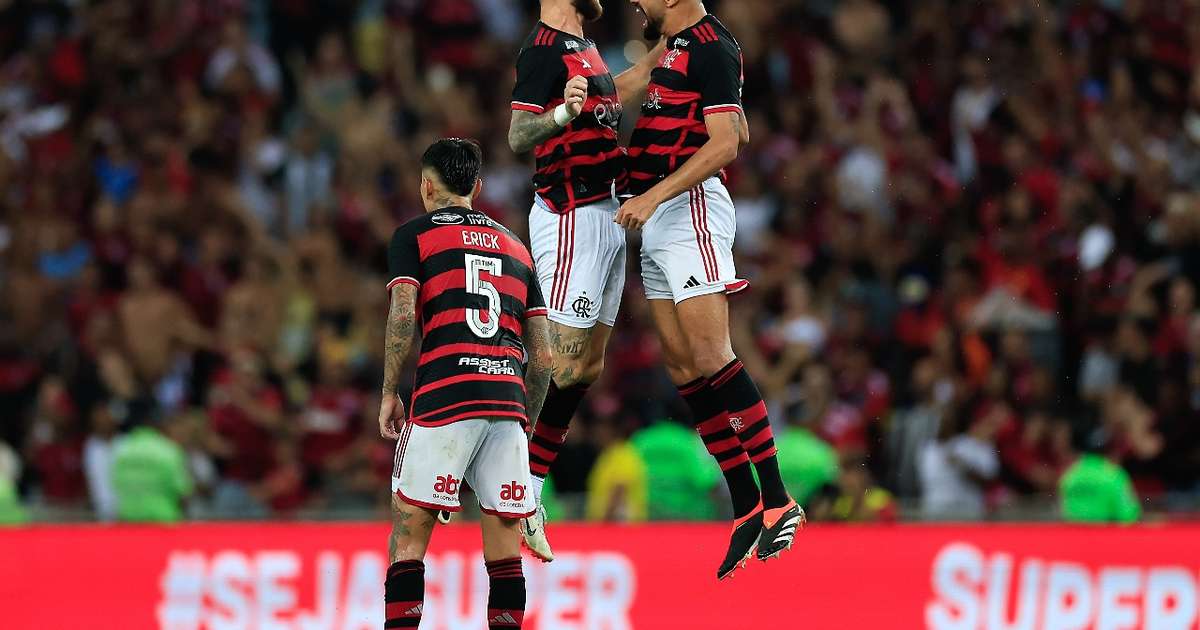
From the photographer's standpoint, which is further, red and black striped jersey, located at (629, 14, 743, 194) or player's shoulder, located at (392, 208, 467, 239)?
red and black striped jersey, located at (629, 14, 743, 194)

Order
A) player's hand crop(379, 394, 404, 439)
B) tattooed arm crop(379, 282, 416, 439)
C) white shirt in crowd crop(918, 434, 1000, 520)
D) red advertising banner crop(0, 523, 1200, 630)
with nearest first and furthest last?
1. tattooed arm crop(379, 282, 416, 439)
2. player's hand crop(379, 394, 404, 439)
3. red advertising banner crop(0, 523, 1200, 630)
4. white shirt in crowd crop(918, 434, 1000, 520)

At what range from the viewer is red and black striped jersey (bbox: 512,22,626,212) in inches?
370

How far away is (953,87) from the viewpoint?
60.7ft

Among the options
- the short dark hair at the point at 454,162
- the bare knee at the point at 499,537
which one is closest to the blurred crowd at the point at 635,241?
the bare knee at the point at 499,537

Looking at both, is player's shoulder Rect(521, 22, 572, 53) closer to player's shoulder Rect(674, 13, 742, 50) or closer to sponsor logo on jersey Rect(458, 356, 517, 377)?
player's shoulder Rect(674, 13, 742, 50)

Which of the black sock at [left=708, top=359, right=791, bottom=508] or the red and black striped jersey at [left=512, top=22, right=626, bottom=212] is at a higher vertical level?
the red and black striped jersey at [left=512, top=22, right=626, bottom=212]

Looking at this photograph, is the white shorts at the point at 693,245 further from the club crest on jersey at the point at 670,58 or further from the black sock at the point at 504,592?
the black sock at the point at 504,592

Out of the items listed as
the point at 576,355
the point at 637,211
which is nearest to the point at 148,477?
the point at 576,355

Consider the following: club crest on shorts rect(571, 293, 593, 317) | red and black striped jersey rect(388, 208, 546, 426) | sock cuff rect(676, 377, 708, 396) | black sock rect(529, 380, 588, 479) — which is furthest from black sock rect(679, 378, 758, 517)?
red and black striped jersey rect(388, 208, 546, 426)

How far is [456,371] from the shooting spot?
8.94 m

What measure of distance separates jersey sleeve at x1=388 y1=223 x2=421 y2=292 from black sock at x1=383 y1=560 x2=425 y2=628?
54.2 inches

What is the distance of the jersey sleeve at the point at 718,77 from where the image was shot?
9164 mm

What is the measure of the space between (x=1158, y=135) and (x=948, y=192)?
212 centimetres

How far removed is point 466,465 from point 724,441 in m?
1.42
